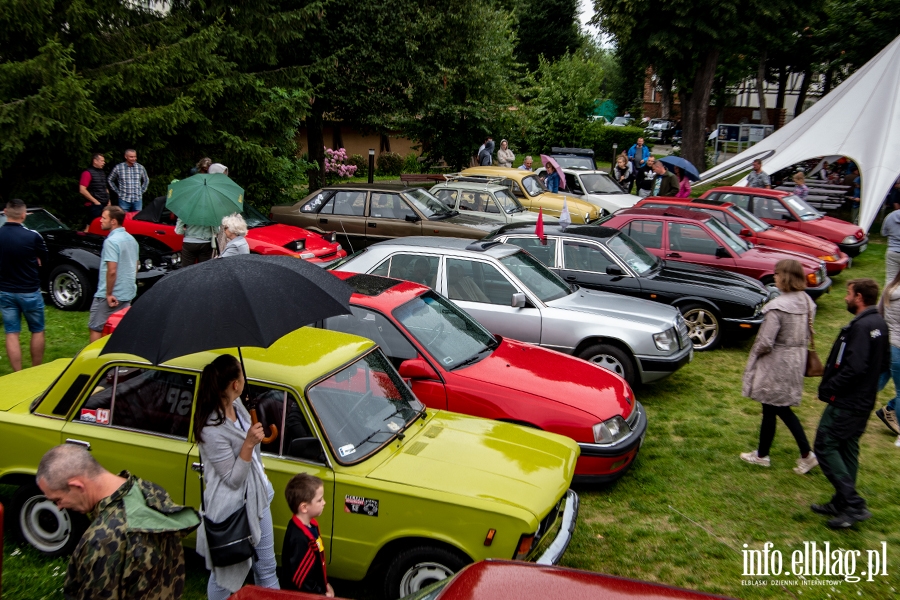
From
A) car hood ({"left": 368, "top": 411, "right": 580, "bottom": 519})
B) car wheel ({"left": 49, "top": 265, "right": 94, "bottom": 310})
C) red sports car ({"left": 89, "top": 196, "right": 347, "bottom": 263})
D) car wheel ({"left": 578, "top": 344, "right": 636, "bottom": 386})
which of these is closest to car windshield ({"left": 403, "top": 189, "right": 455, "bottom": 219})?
red sports car ({"left": 89, "top": 196, "right": 347, "bottom": 263})

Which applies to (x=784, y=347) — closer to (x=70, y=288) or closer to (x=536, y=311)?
(x=536, y=311)

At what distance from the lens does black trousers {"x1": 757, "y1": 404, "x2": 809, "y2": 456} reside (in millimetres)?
6195

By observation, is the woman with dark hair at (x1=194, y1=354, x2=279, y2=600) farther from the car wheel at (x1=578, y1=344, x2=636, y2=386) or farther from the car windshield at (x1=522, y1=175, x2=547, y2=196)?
the car windshield at (x1=522, y1=175, x2=547, y2=196)

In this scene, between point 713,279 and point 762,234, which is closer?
point 713,279

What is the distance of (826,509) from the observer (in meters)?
5.64

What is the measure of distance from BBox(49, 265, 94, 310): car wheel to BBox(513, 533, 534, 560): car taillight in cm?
852

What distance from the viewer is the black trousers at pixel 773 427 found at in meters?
6.20

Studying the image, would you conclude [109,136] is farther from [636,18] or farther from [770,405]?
[636,18]

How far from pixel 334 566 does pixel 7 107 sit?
11.1 meters

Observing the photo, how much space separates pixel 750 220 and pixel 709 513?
29.0 ft

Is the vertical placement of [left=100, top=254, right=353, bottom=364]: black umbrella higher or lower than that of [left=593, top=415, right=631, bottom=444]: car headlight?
higher

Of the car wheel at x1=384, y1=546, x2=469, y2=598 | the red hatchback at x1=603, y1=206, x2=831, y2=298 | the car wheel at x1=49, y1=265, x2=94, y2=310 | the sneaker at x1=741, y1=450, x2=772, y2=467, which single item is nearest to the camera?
the car wheel at x1=384, y1=546, x2=469, y2=598

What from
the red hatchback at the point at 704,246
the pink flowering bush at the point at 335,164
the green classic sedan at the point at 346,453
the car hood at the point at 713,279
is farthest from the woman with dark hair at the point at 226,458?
the pink flowering bush at the point at 335,164

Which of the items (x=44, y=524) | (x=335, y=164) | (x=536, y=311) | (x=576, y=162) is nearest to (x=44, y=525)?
(x=44, y=524)
